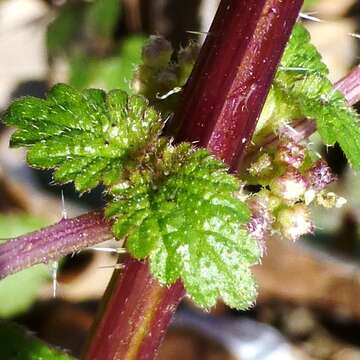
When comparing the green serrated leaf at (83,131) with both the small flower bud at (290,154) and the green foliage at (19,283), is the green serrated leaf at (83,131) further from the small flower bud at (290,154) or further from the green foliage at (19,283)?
the green foliage at (19,283)

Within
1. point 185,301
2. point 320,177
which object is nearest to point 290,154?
point 320,177

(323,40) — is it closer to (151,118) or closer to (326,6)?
(326,6)

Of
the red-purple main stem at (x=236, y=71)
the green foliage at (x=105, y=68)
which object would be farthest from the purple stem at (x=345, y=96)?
the green foliage at (x=105, y=68)

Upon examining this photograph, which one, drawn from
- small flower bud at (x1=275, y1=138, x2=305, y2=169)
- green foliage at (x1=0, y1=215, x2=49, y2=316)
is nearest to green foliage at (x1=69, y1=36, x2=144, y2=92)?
green foliage at (x1=0, y1=215, x2=49, y2=316)

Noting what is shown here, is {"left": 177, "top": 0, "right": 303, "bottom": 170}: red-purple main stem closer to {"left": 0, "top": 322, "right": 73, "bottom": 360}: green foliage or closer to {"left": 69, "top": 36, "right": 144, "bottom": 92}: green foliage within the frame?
{"left": 0, "top": 322, "right": 73, "bottom": 360}: green foliage

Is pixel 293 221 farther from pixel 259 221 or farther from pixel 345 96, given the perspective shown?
pixel 345 96
